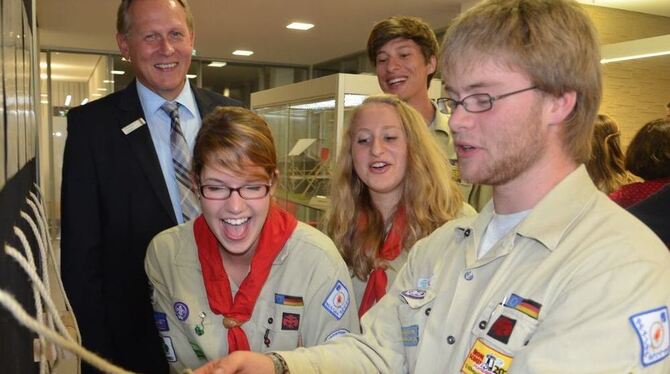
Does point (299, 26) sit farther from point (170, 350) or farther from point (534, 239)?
point (534, 239)

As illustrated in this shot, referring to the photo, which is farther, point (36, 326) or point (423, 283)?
point (423, 283)

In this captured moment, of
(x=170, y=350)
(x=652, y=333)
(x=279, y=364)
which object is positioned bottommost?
(x=170, y=350)

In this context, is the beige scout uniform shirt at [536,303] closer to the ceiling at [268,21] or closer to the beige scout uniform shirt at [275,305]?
the beige scout uniform shirt at [275,305]

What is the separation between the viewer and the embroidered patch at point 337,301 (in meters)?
1.74

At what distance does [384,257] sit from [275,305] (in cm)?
52

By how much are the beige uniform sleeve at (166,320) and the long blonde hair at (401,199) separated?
654mm

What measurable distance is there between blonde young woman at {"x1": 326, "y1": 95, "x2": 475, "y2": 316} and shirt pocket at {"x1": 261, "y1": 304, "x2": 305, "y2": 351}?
1.32 ft

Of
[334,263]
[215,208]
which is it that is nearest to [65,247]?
[215,208]

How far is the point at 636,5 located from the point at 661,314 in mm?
5572

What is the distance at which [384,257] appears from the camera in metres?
2.14

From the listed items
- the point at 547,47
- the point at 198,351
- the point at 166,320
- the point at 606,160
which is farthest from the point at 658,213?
the point at 606,160

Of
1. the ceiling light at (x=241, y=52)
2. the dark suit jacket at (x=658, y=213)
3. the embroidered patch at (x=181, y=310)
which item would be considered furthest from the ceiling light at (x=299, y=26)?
the dark suit jacket at (x=658, y=213)

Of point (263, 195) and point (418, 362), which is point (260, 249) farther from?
point (418, 362)

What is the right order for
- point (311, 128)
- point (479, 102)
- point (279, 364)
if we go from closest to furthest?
point (479, 102), point (279, 364), point (311, 128)
